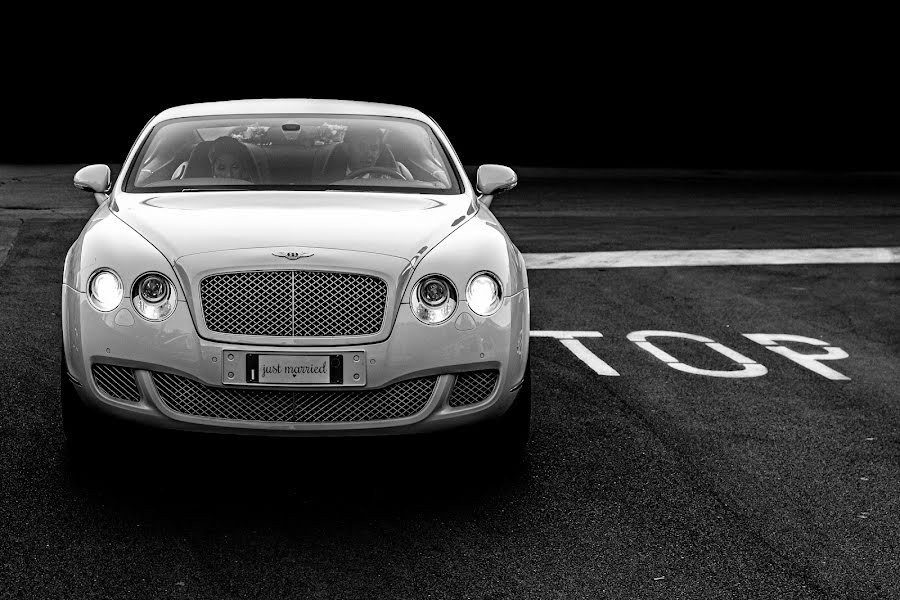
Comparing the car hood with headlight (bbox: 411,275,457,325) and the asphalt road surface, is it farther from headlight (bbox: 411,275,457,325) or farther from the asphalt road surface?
the asphalt road surface

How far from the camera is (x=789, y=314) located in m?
9.20

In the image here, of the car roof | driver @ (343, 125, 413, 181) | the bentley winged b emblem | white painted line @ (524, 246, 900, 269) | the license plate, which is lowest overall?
white painted line @ (524, 246, 900, 269)

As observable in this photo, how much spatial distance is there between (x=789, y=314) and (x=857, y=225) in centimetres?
A: 716

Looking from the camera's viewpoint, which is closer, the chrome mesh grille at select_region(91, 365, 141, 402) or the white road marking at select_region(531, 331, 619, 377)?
the chrome mesh grille at select_region(91, 365, 141, 402)

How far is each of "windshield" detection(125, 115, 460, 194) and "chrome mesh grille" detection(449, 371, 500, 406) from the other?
132 cm

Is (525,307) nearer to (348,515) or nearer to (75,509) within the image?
(348,515)

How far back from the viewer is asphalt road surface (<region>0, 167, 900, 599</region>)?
12.8 ft

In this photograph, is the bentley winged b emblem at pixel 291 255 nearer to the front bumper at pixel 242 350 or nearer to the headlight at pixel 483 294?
the front bumper at pixel 242 350

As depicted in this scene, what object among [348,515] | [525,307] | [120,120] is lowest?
[120,120]

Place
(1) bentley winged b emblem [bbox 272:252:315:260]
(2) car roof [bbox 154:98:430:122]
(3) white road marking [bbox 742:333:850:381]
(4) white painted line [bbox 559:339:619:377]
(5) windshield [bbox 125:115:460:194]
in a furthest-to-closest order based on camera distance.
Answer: (3) white road marking [bbox 742:333:850:381]
(4) white painted line [bbox 559:339:619:377]
(2) car roof [bbox 154:98:430:122]
(5) windshield [bbox 125:115:460:194]
(1) bentley winged b emblem [bbox 272:252:315:260]

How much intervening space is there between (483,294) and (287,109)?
7.27 ft

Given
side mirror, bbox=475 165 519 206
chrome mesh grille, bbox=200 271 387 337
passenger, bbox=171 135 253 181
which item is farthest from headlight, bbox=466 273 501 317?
passenger, bbox=171 135 253 181

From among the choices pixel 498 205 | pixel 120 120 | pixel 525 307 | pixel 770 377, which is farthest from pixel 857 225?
pixel 120 120

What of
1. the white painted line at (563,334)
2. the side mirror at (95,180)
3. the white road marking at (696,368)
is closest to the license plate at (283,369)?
the side mirror at (95,180)
